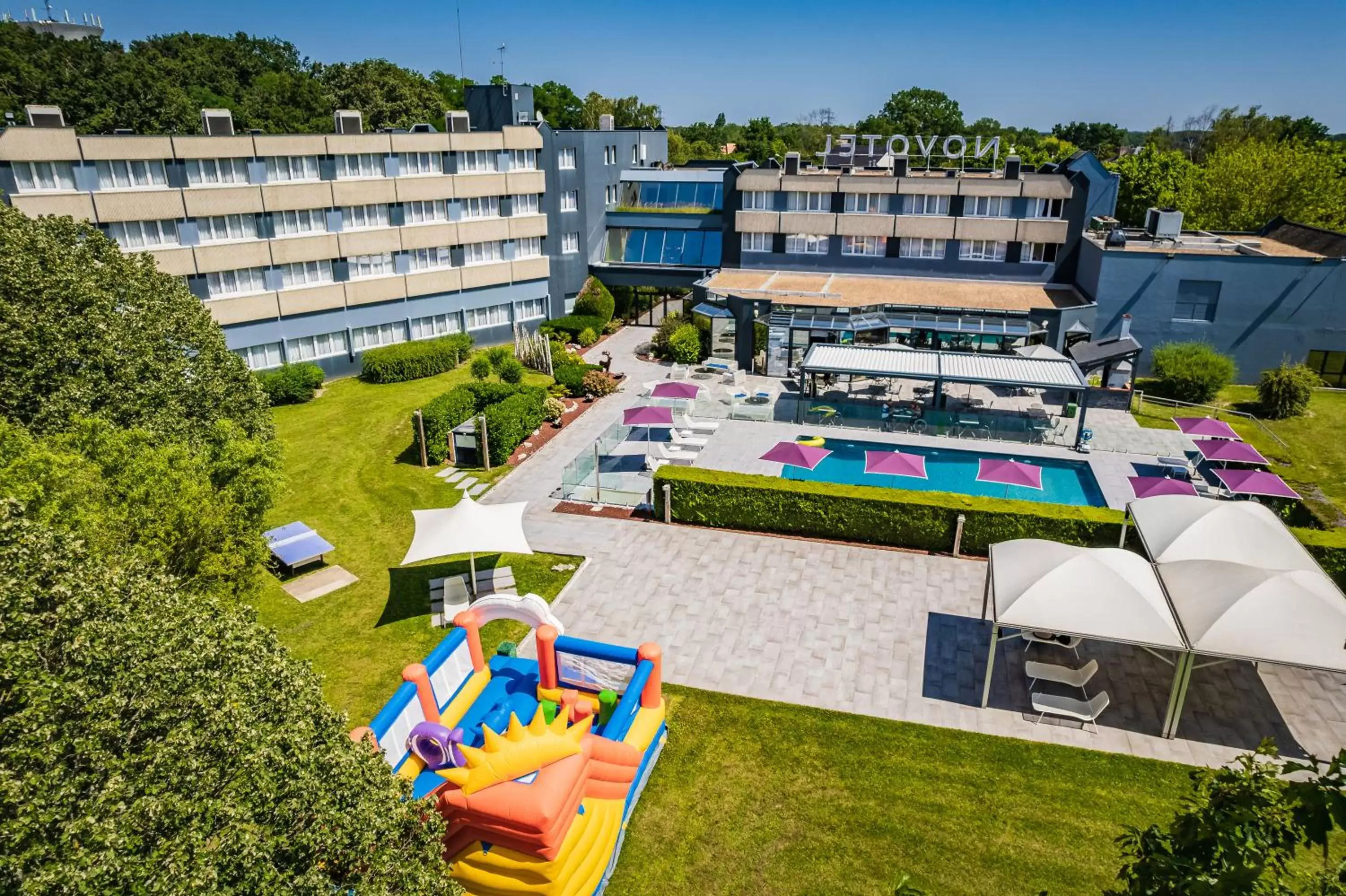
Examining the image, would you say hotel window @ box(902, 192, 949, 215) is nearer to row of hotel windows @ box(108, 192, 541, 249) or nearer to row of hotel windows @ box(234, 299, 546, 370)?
row of hotel windows @ box(108, 192, 541, 249)

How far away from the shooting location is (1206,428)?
1255 inches

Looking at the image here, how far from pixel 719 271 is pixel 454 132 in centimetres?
1782

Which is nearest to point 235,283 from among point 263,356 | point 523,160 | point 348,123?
point 263,356

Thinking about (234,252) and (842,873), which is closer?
(842,873)

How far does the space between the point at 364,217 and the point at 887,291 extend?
29799 millimetres

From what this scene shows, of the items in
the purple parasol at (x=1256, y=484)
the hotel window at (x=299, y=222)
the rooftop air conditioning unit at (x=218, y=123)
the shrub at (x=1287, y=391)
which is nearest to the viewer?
the purple parasol at (x=1256, y=484)

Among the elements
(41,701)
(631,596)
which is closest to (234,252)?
(631,596)

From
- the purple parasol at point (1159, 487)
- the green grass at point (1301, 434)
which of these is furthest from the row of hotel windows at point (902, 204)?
the purple parasol at point (1159, 487)

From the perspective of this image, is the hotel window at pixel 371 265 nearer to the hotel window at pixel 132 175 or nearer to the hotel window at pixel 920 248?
the hotel window at pixel 132 175

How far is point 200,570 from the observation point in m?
17.0

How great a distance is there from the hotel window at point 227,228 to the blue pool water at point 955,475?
30.5m

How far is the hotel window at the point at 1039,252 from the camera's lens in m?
47.4

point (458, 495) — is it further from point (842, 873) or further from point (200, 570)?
point (842, 873)

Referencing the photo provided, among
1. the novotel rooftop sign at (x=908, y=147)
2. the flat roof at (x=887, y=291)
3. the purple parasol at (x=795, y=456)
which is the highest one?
the novotel rooftop sign at (x=908, y=147)
